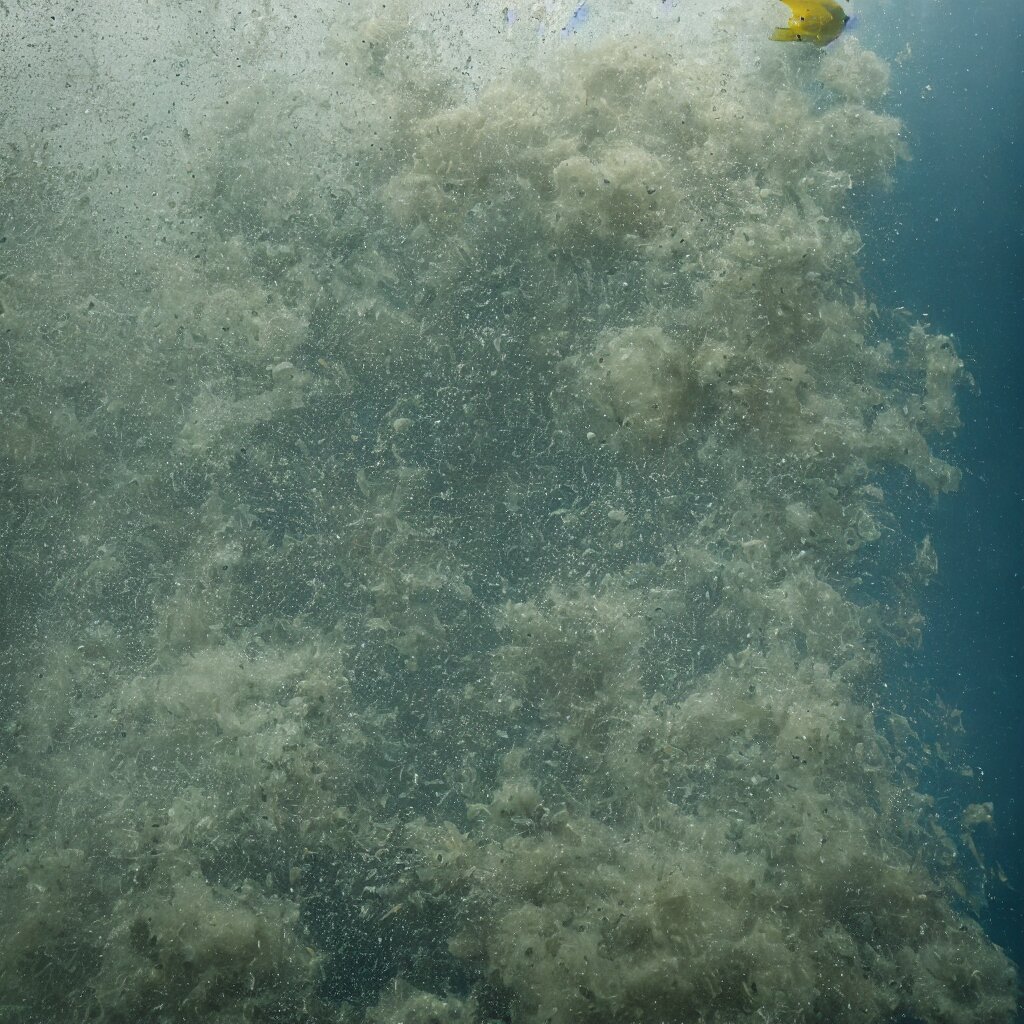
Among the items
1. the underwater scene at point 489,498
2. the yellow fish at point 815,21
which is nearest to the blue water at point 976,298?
the underwater scene at point 489,498

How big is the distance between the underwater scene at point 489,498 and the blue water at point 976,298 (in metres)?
0.02

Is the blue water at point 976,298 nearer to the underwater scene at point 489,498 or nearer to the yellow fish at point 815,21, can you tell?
the underwater scene at point 489,498

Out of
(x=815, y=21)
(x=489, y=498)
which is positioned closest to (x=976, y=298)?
(x=815, y=21)

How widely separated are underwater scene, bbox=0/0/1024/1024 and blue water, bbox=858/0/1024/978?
0.02 metres

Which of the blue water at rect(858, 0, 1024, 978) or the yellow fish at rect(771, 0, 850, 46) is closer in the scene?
the yellow fish at rect(771, 0, 850, 46)

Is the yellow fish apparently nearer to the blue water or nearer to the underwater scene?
the underwater scene

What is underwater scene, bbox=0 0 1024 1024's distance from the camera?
2.47m

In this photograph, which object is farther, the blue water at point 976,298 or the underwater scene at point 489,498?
the blue water at point 976,298

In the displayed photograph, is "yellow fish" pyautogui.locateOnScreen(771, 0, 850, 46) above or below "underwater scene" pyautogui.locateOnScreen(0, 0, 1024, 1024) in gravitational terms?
above

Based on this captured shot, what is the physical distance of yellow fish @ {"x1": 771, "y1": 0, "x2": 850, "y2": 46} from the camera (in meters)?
2.50

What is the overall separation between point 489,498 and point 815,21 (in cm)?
200

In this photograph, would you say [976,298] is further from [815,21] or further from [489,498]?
[489,498]

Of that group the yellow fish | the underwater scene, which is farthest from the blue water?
the yellow fish

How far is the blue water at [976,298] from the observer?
2744 millimetres
